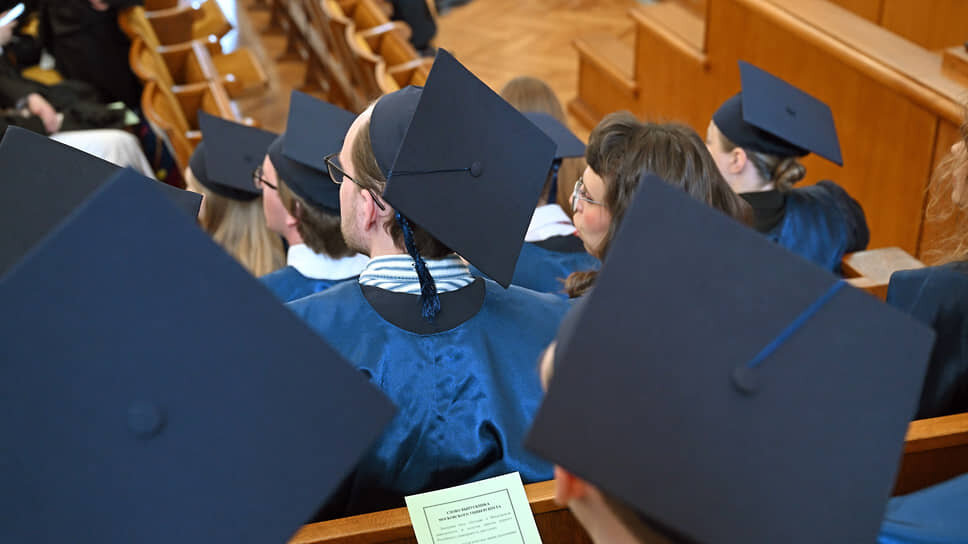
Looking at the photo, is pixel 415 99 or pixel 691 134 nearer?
pixel 415 99

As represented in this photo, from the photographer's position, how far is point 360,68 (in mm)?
4629

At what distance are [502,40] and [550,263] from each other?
16.7 ft

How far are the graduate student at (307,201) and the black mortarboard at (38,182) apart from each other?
75 centimetres

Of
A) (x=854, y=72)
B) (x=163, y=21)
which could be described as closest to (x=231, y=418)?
(x=854, y=72)

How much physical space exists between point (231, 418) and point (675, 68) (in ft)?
13.6

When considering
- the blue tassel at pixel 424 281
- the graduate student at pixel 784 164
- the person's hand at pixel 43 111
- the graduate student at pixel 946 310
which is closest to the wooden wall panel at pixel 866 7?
the graduate student at pixel 784 164

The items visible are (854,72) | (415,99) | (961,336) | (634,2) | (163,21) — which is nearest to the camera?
(415,99)

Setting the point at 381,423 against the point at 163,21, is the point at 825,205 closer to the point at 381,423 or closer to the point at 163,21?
the point at 381,423

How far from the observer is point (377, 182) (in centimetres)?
162

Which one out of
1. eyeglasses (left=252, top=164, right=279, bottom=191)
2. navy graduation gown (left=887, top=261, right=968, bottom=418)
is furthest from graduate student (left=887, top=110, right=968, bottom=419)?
eyeglasses (left=252, top=164, right=279, bottom=191)

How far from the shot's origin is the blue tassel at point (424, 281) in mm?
1596

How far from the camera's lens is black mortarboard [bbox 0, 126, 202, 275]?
1.53 meters

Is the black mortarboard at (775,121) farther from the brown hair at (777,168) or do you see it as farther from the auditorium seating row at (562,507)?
the auditorium seating row at (562,507)

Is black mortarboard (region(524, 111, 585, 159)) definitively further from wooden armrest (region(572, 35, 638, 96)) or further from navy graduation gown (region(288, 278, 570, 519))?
wooden armrest (region(572, 35, 638, 96))
